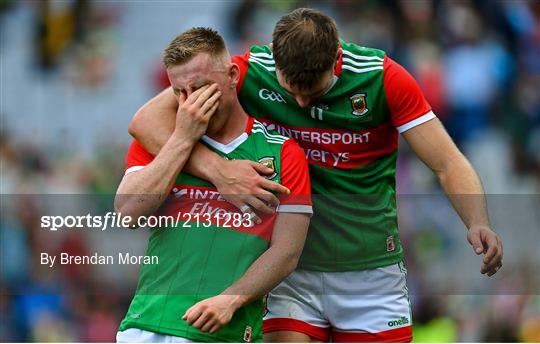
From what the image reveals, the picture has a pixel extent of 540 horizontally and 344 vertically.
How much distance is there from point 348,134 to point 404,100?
246 millimetres

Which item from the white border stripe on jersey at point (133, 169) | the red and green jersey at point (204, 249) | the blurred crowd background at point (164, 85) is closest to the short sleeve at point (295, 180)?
the red and green jersey at point (204, 249)

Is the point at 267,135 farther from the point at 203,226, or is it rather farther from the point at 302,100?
the point at 203,226

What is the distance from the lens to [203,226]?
313 centimetres

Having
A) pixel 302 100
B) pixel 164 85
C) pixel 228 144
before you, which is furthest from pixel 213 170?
pixel 164 85

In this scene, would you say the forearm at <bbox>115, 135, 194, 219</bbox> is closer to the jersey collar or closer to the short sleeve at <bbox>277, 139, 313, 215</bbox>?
the jersey collar

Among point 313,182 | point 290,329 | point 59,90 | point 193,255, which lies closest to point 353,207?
point 313,182

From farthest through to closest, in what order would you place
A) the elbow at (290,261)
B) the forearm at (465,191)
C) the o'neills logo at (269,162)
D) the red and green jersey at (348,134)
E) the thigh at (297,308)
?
the thigh at (297,308) < the red and green jersey at (348,134) < the forearm at (465,191) < the o'neills logo at (269,162) < the elbow at (290,261)

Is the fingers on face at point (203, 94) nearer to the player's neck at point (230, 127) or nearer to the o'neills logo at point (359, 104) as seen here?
the player's neck at point (230, 127)

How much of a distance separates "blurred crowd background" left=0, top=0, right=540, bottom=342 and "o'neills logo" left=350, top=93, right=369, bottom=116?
2943 mm

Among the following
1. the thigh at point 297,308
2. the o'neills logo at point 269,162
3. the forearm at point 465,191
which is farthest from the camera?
the thigh at point 297,308

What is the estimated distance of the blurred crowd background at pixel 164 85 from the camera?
20.5 ft

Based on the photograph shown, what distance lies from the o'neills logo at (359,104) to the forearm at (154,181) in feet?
2.11

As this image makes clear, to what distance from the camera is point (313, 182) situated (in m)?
3.52

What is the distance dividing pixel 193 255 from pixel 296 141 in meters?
0.63
